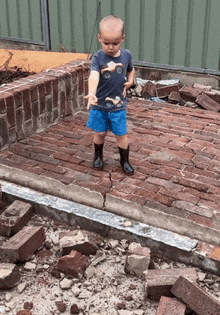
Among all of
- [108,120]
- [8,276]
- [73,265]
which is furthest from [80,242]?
[108,120]

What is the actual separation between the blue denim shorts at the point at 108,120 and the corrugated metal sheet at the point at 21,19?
440cm

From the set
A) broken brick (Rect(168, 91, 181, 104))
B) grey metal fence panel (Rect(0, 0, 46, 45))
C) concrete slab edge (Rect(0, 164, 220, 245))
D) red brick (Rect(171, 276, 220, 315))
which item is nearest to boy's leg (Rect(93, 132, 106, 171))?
concrete slab edge (Rect(0, 164, 220, 245))

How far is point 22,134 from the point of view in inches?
175

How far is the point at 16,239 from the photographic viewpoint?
303 centimetres

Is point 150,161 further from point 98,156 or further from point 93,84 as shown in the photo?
point 93,84

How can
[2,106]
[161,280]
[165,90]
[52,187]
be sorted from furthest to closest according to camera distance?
[165,90]
[2,106]
[52,187]
[161,280]

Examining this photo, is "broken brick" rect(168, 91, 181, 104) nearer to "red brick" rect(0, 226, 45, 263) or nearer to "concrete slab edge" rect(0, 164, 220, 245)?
"concrete slab edge" rect(0, 164, 220, 245)

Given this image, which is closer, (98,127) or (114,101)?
(114,101)

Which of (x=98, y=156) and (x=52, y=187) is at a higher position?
(x=98, y=156)

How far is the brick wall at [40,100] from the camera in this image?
416cm

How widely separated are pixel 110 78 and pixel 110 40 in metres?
0.35

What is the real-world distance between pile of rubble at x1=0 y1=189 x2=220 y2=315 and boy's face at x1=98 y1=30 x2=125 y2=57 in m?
1.49

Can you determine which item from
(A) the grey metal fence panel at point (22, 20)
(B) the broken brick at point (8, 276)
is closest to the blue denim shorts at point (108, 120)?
(B) the broken brick at point (8, 276)

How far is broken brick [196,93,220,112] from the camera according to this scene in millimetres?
5746
